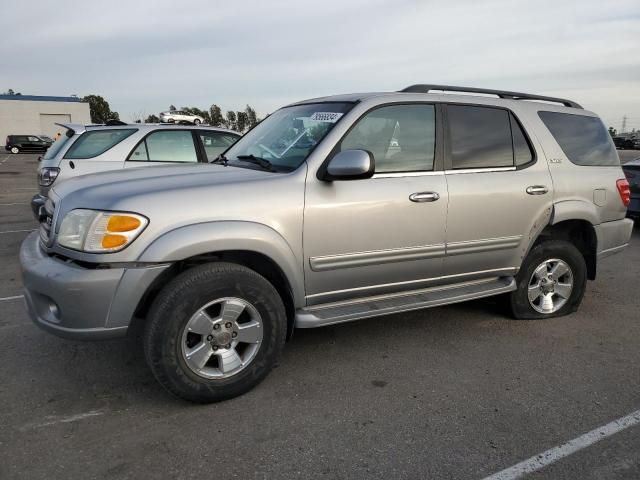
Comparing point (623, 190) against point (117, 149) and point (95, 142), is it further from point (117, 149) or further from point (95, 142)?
point (95, 142)

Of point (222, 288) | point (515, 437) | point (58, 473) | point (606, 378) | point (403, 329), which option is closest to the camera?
point (58, 473)

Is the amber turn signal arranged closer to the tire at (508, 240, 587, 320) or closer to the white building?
the tire at (508, 240, 587, 320)

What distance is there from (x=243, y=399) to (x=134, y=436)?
648 millimetres

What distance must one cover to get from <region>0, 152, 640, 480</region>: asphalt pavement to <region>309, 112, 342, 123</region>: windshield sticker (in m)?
1.65

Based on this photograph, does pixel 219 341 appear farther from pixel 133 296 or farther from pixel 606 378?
pixel 606 378

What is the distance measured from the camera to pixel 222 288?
2.95m

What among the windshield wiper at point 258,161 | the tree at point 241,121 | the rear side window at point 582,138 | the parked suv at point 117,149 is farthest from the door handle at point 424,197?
the tree at point 241,121

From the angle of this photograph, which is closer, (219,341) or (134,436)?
(134,436)

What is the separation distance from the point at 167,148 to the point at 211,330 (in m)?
4.75

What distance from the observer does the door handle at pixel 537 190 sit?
4.07 m

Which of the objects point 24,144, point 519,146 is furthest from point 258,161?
point 24,144

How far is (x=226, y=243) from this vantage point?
2938 mm

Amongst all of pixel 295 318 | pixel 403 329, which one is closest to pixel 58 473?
pixel 295 318

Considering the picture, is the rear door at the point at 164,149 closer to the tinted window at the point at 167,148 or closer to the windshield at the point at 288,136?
the tinted window at the point at 167,148
